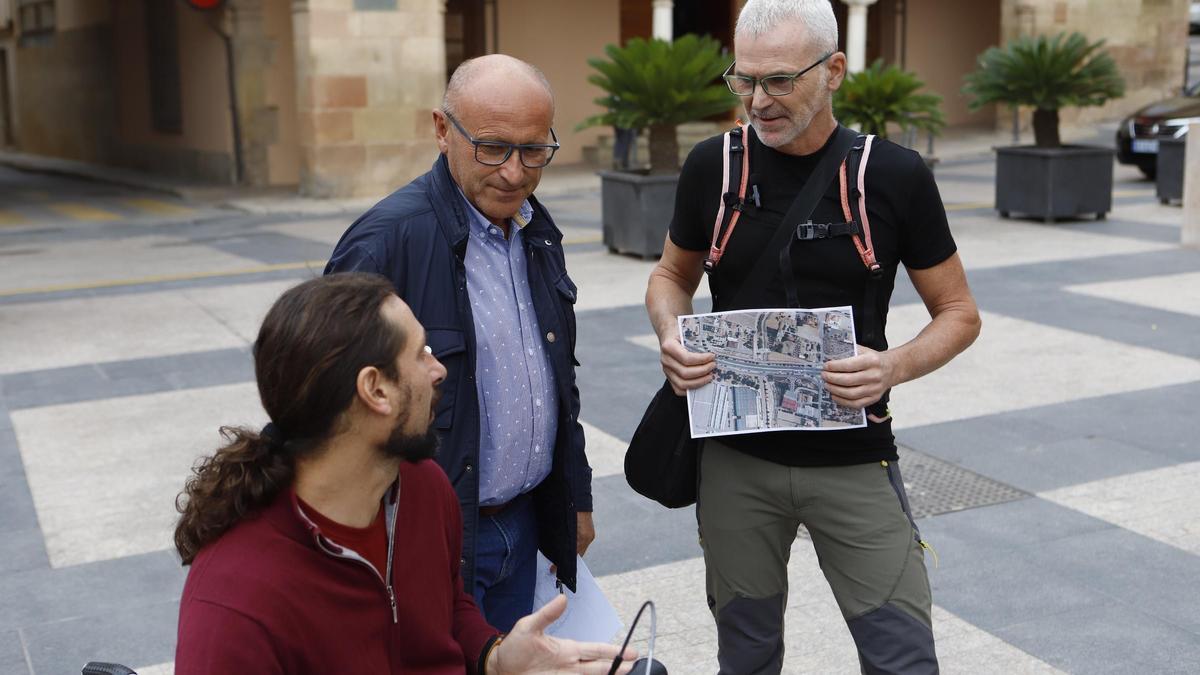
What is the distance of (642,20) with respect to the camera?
79.7 feet

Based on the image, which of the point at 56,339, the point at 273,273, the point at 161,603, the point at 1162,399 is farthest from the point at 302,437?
the point at 273,273

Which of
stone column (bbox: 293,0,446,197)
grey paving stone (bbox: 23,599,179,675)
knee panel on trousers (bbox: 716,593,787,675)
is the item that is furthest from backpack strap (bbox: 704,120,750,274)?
stone column (bbox: 293,0,446,197)

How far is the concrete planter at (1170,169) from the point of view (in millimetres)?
15125

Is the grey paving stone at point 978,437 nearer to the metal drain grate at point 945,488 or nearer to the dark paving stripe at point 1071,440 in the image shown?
the dark paving stripe at point 1071,440

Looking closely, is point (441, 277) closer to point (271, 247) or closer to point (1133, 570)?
point (1133, 570)

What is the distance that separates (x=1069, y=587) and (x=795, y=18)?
2703mm

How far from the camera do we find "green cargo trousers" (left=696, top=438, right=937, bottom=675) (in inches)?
118

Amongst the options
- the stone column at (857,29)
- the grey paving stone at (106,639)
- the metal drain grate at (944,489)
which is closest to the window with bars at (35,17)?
the stone column at (857,29)

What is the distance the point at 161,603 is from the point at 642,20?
2053cm

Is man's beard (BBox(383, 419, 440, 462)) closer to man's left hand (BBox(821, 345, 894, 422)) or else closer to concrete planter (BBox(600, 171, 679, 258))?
man's left hand (BBox(821, 345, 894, 422))

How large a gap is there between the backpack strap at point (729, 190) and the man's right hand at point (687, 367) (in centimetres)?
24

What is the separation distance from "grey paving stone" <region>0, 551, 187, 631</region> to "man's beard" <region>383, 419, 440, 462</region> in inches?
119

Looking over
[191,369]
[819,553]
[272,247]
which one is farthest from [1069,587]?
[272,247]

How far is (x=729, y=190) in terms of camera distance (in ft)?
10.3
